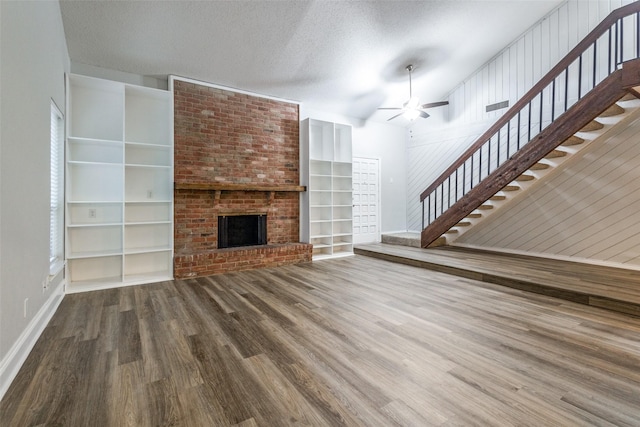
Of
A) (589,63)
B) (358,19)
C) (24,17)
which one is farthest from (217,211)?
(589,63)

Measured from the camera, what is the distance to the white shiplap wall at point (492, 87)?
5.13 meters

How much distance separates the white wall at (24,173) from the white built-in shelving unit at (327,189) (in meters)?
3.82

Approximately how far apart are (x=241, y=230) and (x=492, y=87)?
5747mm

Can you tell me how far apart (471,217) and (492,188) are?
1.16 metres

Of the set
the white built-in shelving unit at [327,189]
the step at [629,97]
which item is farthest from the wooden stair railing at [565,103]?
the white built-in shelving unit at [327,189]

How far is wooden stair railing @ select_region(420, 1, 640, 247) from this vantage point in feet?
11.4

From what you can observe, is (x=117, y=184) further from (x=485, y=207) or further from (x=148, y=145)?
(x=485, y=207)

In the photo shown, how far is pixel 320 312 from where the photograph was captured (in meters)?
3.12

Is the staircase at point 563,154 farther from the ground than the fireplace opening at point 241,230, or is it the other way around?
the staircase at point 563,154

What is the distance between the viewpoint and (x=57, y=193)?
3.63 m

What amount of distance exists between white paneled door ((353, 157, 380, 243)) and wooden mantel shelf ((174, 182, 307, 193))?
1689mm

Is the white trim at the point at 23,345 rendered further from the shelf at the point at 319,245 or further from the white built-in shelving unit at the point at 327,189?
the shelf at the point at 319,245

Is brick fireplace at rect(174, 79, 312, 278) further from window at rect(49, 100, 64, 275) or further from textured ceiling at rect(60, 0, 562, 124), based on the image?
window at rect(49, 100, 64, 275)

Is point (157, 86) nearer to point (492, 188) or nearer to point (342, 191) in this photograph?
point (342, 191)
